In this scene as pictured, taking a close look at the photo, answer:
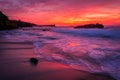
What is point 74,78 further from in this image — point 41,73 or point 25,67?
point 25,67

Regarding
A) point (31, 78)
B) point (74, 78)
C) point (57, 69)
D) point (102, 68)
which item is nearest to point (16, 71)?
point (31, 78)

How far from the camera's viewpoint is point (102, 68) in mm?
6012

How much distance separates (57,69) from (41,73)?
767 mm

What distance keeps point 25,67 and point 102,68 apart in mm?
2655

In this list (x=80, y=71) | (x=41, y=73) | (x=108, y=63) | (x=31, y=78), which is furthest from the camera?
(x=108, y=63)

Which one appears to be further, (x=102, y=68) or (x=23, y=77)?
(x=102, y=68)

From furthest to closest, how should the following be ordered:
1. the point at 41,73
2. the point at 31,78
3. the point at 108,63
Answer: the point at 108,63 → the point at 41,73 → the point at 31,78

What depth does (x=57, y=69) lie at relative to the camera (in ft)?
19.6

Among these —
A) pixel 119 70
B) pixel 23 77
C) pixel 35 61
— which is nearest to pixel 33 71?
pixel 23 77

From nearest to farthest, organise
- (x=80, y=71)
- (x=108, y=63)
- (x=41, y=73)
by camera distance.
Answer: (x=41, y=73) < (x=80, y=71) < (x=108, y=63)

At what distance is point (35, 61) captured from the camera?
22.6 feet

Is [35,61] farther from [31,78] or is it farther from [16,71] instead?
[31,78]

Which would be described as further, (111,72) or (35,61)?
(35,61)

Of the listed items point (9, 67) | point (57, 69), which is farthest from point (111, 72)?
point (9, 67)
